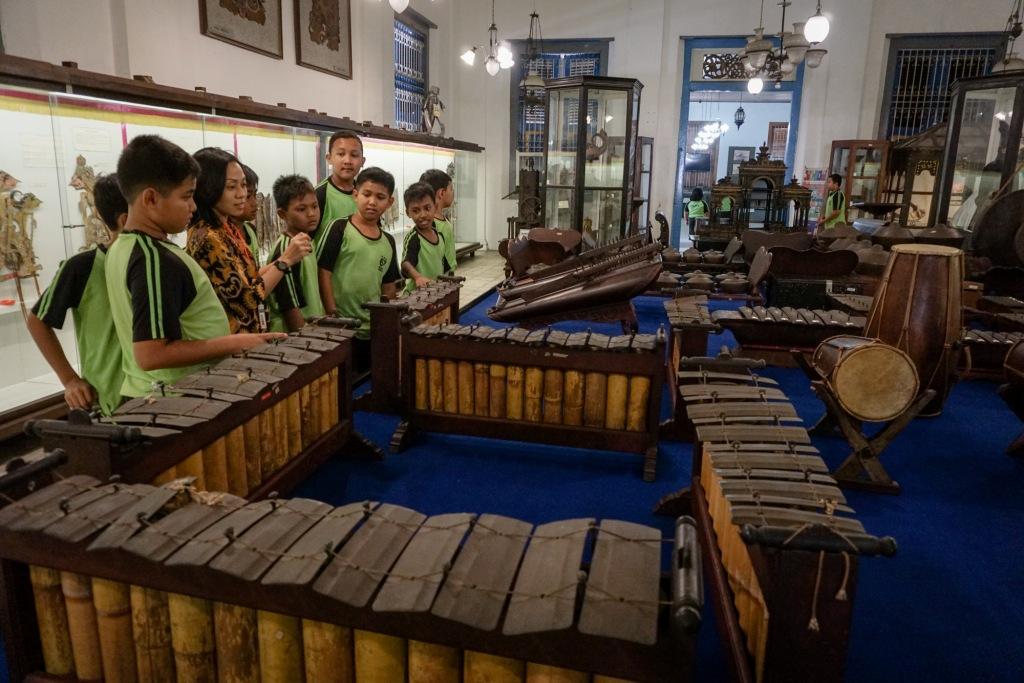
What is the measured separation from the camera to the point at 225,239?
3213mm

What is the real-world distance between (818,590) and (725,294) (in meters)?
5.46

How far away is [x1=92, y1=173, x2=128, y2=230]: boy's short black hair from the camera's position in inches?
111

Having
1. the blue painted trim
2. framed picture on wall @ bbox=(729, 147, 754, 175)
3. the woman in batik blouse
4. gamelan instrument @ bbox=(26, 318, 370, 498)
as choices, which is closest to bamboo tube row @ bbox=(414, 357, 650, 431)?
gamelan instrument @ bbox=(26, 318, 370, 498)

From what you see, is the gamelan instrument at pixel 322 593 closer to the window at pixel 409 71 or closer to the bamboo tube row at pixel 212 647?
the bamboo tube row at pixel 212 647

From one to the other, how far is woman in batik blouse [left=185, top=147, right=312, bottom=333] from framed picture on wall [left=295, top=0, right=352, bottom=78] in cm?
642

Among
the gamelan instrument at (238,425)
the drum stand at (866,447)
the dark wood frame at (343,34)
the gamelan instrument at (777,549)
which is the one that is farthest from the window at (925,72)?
the gamelan instrument at (238,425)

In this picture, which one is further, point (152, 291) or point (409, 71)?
point (409, 71)

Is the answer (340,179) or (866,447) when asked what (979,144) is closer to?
(866,447)

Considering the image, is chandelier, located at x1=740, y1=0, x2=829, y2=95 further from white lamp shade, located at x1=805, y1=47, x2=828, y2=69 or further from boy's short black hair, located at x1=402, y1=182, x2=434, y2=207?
boy's short black hair, located at x1=402, y1=182, x2=434, y2=207

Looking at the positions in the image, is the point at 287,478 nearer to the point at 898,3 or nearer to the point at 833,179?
the point at 833,179

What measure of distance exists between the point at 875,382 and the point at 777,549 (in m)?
2.06

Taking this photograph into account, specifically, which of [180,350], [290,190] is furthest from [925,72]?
[180,350]

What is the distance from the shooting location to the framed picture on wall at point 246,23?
23.2 feet

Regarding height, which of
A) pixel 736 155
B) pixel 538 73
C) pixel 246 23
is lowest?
pixel 736 155
